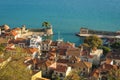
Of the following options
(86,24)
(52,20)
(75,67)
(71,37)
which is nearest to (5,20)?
(52,20)

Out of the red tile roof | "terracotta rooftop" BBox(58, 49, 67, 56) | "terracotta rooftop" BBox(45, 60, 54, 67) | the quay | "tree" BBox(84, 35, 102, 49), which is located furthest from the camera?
the quay

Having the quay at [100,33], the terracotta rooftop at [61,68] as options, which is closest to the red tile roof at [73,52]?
the terracotta rooftop at [61,68]

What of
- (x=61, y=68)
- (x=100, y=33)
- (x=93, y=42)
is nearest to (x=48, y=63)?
(x=61, y=68)

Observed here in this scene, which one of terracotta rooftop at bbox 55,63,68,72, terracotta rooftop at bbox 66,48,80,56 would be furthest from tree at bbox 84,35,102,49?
terracotta rooftop at bbox 55,63,68,72

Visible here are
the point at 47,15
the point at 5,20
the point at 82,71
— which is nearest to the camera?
the point at 82,71

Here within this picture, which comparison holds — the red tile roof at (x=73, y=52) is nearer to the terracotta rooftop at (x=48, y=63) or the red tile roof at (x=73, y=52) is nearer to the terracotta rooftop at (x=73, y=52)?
the terracotta rooftop at (x=73, y=52)

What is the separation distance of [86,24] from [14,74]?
44557mm

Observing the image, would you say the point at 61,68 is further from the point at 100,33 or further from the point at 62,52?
the point at 100,33

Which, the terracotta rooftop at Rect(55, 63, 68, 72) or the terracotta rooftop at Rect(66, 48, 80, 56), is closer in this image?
the terracotta rooftop at Rect(55, 63, 68, 72)

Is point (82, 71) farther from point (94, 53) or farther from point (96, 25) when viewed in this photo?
point (96, 25)

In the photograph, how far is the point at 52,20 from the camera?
57.2 metres

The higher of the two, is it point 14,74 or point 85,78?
point 14,74

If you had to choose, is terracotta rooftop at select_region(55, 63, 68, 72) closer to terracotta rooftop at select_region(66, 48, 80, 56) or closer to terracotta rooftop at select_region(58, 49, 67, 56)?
terracotta rooftop at select_region(66, 48, 80, 56)

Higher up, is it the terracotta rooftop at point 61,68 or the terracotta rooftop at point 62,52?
the terracotta rooftop at point 62,52
